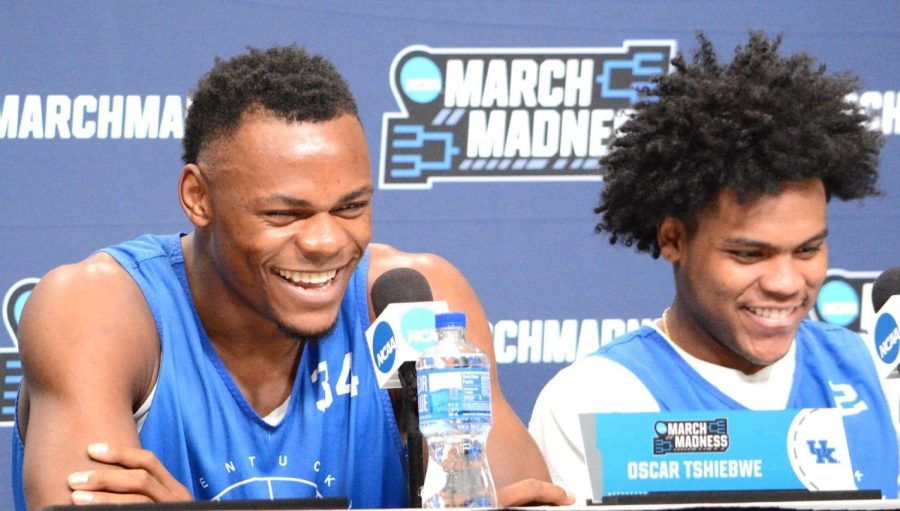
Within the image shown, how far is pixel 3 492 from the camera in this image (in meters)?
2.86

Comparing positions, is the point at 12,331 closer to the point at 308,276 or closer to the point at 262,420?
the point at 262,420

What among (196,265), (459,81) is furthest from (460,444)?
(459,81)

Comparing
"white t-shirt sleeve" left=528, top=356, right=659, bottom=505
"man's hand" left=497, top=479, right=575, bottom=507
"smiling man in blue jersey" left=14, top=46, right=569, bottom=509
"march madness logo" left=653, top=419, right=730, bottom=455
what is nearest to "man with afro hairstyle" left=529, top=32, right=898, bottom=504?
"white t-shirt sleeve" left=528, top=356, right=659, bottom=505

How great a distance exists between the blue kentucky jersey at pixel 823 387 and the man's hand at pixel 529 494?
1.65ft

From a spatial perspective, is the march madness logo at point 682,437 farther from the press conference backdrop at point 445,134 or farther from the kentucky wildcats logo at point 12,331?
the kentucky wildcats logo at point 12,331

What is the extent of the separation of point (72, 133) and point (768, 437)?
1827 millimetres

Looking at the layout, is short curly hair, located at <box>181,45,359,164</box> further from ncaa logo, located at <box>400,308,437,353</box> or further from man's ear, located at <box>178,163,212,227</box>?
ncaa logo, located at <box>400,308,437,353</box>

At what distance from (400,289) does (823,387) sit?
36.6 inches

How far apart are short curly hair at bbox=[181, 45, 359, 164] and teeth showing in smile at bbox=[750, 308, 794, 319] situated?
749mm

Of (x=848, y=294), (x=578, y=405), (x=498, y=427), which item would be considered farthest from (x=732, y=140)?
(x=848, y=294)

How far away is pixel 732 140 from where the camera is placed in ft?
7.43

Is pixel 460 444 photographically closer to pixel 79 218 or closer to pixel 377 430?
pixel 377 430

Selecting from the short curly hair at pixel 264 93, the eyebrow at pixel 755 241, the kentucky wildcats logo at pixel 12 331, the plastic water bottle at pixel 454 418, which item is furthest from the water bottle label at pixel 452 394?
the kentucky wildcats logo at pixel 12 331

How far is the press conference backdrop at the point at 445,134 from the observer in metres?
2.88
